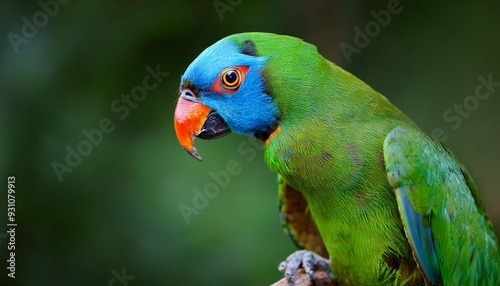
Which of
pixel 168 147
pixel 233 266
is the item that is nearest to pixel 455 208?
pixel 233 266

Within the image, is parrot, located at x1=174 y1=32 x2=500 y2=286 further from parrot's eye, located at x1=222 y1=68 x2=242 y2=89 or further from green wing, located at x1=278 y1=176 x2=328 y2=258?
green wing, located at x1=278 y1=176 x2=328 y2=258

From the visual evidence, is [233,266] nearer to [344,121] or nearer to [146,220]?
[146,220]

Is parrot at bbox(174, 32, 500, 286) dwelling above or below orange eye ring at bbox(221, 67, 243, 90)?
below

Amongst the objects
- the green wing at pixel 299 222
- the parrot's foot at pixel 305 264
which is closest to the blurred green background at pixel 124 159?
the green wing at pixel 299 222

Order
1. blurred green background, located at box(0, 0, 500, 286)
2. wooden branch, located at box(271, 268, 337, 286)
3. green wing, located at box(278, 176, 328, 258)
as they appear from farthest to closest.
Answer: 1. blurred green background, located at box(0, 0, 500, 286)
2. green wing, located at box(278, 176, 328, 258)
3. wooden branch, located at box(271, 268, 337, 286)

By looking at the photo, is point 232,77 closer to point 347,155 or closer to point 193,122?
point 193,122

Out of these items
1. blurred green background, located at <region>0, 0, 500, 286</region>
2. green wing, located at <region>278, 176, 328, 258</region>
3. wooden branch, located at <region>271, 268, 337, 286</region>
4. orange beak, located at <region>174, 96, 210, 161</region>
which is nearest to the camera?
orange beak, located at <region>174, 96, 210, 161</region>

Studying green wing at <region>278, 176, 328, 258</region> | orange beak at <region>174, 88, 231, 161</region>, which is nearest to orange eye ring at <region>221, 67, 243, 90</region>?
orange beak at <region>174, 88, 231, 161</region>

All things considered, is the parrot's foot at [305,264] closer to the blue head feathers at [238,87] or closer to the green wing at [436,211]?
the green wing at [436,211]

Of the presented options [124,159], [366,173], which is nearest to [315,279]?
[366,173]

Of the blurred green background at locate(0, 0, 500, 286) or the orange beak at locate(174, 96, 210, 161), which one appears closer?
the orange beak at locate(174, 96, 210, 161)
